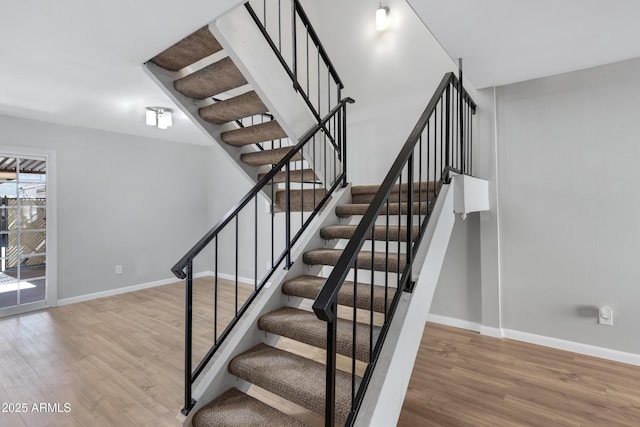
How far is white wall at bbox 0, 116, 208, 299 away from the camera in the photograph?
4504 mm

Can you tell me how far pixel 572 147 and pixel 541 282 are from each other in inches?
48.5

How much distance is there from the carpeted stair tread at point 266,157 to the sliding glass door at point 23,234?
3062mm

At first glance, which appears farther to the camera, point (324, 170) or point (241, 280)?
point (241, 280)

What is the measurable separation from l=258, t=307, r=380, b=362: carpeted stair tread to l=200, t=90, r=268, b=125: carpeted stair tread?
162cm

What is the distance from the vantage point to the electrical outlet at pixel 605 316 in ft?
9.01

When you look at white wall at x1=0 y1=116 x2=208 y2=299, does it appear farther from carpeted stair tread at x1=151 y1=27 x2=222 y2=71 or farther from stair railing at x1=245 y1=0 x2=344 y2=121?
carpeted stair tread at x1=151 y1=27 x2=222 y2=71

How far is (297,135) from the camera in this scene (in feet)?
9.35

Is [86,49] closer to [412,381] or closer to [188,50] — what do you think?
[188,50]

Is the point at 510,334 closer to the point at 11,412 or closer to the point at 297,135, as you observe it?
the point at 297,135

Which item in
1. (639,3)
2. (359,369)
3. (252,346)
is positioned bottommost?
(359,369)

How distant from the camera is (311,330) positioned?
6.26 ft

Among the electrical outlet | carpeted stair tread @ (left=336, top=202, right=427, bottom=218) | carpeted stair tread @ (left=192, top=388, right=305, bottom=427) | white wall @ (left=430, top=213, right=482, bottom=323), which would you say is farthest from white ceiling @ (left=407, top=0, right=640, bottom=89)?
carpeted stair tread @ (left=192, top=388, right=305, bottom=427)

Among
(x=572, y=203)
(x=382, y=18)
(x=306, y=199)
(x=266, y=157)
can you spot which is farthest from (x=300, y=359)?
(x=382, y=18)

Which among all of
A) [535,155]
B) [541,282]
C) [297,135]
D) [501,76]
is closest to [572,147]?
[535,155]
